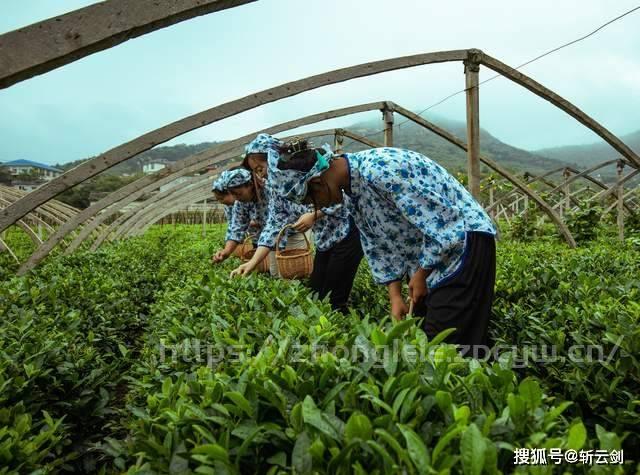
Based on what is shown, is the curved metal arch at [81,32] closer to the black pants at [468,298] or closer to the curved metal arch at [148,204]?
the black pants at [468,298]

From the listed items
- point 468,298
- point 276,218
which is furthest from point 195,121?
point 468,298

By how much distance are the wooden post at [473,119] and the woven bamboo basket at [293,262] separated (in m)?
2.29

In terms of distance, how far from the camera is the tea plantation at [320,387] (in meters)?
1.11

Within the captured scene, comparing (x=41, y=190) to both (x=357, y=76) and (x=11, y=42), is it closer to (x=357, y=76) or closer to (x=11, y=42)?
(x=11, y=42)

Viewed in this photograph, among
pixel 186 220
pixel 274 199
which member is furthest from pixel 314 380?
pixel 186 220

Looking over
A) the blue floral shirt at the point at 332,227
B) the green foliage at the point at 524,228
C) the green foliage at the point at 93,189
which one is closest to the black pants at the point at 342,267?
the blue floral shirt at the point at 332,227

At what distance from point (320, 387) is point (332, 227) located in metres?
2.35

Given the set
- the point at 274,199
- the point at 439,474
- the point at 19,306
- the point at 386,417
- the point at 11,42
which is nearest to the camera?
the point at 439,474

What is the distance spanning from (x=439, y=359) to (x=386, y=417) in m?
0.37

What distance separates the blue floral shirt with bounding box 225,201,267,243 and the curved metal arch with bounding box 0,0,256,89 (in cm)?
265

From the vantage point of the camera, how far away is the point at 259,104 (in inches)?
191

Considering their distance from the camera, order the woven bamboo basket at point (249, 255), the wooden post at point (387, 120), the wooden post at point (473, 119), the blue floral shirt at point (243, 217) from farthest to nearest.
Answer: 1. the wooden post at point (387, 120)
2. the wooden post at point (473, 119)
3. the woven bamboo basket at point (249, 255)
4. the blue floral shirt at point (243, 217)

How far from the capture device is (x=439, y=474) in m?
0.92

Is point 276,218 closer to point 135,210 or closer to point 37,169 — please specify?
point 135,210
